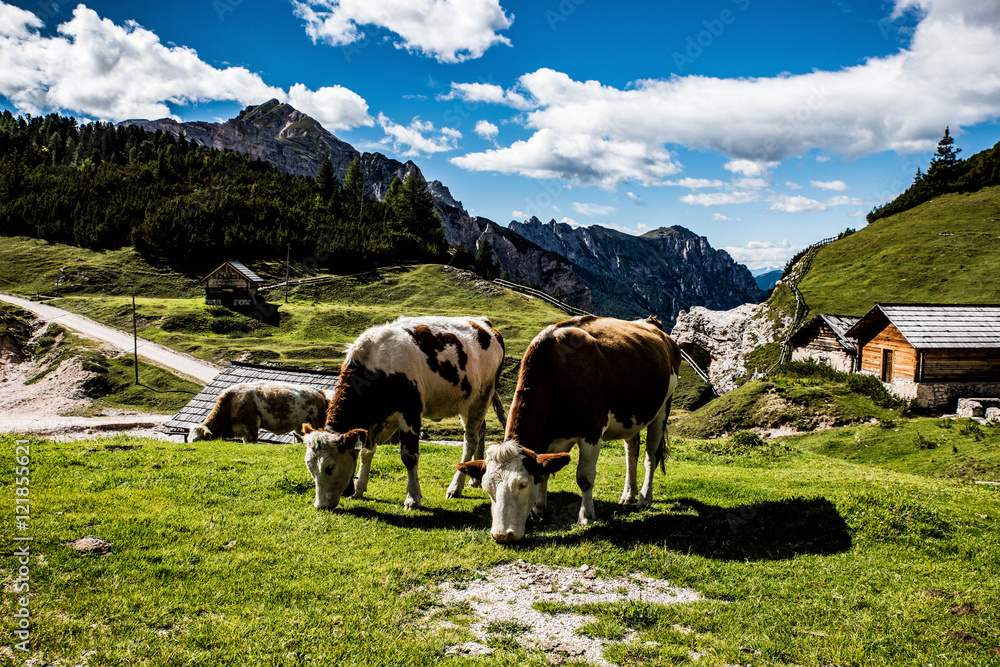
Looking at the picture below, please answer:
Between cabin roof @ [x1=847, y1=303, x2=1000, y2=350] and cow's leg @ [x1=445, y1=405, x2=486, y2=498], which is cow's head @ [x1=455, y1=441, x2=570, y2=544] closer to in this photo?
cow's leg @ [x1=445, y1=405, x2=486, y2=498]

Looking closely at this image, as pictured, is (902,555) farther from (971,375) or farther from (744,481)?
(971,375)

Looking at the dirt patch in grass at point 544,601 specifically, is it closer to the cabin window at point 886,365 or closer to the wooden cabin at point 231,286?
the cabin window at point 886,365

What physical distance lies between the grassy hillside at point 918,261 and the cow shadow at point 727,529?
47151mm

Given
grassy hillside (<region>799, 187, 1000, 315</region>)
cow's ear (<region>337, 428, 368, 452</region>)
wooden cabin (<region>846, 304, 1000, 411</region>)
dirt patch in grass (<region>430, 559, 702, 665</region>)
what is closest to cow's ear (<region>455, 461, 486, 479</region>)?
dirt patch in grass (<region>430, 559, 702, 665</region>)

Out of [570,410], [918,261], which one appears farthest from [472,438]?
[918,261]

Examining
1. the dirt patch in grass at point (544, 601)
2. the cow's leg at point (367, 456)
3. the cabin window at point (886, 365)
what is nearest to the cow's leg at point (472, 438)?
the cow's leg at point (367, 456)

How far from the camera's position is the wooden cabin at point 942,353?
2980 centimetres

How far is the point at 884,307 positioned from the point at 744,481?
26152mm

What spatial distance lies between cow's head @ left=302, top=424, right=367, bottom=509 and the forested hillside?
86.1 meters

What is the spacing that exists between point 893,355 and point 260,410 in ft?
118

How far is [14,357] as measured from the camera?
49.6 m

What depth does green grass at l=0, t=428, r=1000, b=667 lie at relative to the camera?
552 centimetres

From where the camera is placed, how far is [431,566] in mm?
7520

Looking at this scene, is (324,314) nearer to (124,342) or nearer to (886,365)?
(124,342)
